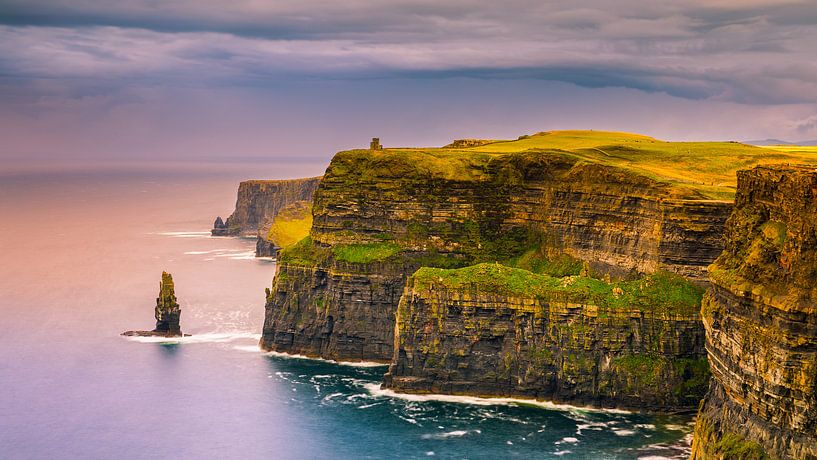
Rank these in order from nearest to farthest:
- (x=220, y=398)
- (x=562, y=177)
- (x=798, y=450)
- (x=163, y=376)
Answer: (x=798, y=450), (x=220, y=398), (x=163, y=376), (x=562, y=177)

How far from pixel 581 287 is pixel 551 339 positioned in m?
6.07

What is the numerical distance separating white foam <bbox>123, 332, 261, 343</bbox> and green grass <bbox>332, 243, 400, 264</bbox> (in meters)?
17.0

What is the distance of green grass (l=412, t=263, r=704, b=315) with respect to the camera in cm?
11856

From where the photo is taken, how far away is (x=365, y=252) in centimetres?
14612

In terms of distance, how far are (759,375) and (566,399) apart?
44139 mm

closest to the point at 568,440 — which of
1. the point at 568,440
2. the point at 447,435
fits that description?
the point at 568,440

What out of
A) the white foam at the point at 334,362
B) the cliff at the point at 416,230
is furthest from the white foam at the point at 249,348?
the white foam at the point at 334,362

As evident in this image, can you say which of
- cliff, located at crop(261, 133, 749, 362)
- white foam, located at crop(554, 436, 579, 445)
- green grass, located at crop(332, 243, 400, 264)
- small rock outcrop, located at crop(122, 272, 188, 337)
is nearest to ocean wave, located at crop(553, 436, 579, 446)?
white foam, located at crop(554, 436, 579, 445)

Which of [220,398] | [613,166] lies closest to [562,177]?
[613,166]

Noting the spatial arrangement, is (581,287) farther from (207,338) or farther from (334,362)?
(207,338)

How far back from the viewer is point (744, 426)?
260 feet

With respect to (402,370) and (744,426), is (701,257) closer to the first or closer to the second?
(402,370)

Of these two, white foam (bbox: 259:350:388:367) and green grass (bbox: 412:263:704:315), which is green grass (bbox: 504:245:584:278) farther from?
white foam (bbox: 259:350:388:367)

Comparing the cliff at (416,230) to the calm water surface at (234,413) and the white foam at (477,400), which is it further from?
the white foam at (477,400)
